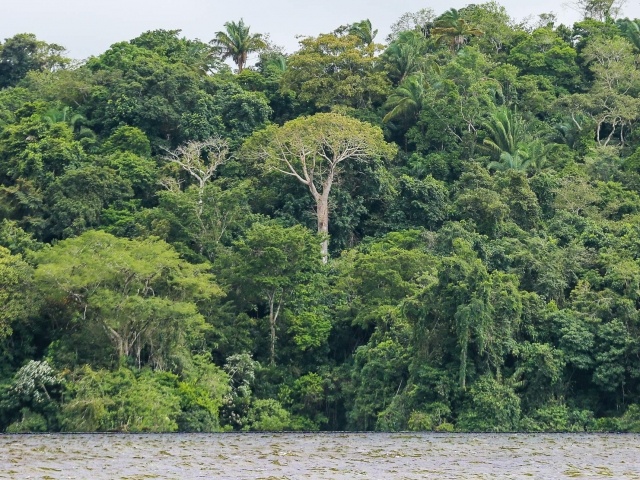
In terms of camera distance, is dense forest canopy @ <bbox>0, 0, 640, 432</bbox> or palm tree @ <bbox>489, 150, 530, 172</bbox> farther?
palm tree @ <bbox>489, 150, 530, 172</bbox>

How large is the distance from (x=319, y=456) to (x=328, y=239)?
19313 mm

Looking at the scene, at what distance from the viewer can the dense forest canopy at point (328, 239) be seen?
100ft

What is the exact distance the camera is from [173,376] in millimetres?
30938

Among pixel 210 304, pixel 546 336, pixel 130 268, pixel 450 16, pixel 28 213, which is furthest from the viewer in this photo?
pixel 450 16

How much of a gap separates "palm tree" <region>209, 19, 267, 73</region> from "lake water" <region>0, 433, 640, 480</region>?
38.0m

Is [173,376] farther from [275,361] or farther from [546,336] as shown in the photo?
[546,336]

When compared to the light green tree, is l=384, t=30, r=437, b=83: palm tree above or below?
above

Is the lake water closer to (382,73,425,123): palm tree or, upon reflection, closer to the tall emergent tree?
the tall emergent tree

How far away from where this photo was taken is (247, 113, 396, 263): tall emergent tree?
4131 centimetres

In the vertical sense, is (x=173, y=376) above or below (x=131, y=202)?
below

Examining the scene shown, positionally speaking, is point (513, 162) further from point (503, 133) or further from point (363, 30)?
point (363, 30)

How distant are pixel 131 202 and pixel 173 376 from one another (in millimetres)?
12570

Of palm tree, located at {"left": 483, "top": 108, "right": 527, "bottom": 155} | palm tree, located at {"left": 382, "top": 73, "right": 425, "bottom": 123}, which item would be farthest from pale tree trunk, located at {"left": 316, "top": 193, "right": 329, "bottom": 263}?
palm tree, located at {"left": 483, "top": 108, "right": 527, "bottom": 155}

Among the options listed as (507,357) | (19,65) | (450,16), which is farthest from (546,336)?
(19,65)
